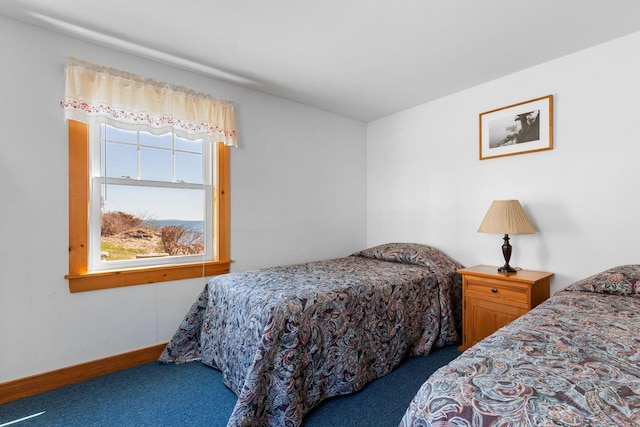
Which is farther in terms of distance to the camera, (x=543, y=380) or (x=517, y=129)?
(x=517, y=129)

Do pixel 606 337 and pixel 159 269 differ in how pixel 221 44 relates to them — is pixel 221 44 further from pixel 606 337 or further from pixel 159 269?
pixel 606 337

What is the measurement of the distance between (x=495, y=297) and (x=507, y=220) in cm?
60

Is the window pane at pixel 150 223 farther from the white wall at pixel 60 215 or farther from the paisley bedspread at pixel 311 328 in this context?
the paisley bedspread at pixel 311 328

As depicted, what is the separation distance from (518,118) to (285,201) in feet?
7.38

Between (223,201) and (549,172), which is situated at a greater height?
(549,172)

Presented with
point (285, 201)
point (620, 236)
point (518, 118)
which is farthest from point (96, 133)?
point (620, 236)

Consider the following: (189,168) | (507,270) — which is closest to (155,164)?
(189,168)

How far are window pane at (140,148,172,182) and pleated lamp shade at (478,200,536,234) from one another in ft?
8.62

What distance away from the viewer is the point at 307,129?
11.2ft

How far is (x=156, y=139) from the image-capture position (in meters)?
2.50

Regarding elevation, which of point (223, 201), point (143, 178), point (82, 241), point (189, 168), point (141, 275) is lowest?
point (141, 275)

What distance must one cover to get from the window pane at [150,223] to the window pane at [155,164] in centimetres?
10

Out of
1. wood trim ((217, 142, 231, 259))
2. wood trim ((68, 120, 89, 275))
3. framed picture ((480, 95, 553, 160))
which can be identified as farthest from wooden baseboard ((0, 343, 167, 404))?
framed picture ((480, 95, 553, 160))

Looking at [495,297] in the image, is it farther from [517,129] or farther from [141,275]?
[141,275]
